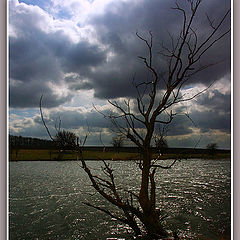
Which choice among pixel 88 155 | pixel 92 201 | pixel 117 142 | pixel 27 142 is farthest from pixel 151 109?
pixel 92 201

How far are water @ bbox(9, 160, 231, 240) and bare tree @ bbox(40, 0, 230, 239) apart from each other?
1.51ft

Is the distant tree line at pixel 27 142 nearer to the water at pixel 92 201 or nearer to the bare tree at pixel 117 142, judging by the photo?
the water at pixel 92 201

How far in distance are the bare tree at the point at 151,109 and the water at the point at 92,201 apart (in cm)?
46

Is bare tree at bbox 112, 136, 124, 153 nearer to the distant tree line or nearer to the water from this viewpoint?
the water

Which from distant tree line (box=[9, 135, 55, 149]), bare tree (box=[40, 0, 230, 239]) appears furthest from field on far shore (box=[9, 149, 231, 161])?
bare tree (box=[40, 0, 230, 239])

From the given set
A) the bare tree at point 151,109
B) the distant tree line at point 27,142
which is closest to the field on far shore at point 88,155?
the distant tree line at point 27,142

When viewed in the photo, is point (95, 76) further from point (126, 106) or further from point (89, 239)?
point (89, 239)

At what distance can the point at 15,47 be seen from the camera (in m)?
2.42

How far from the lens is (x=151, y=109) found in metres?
2.41

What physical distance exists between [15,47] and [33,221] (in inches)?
89.9

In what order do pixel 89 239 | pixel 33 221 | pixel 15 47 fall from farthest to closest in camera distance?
pixel 33 221 < pixel 89 239 < pixel 15 47

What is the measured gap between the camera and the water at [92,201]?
8.65 ft
